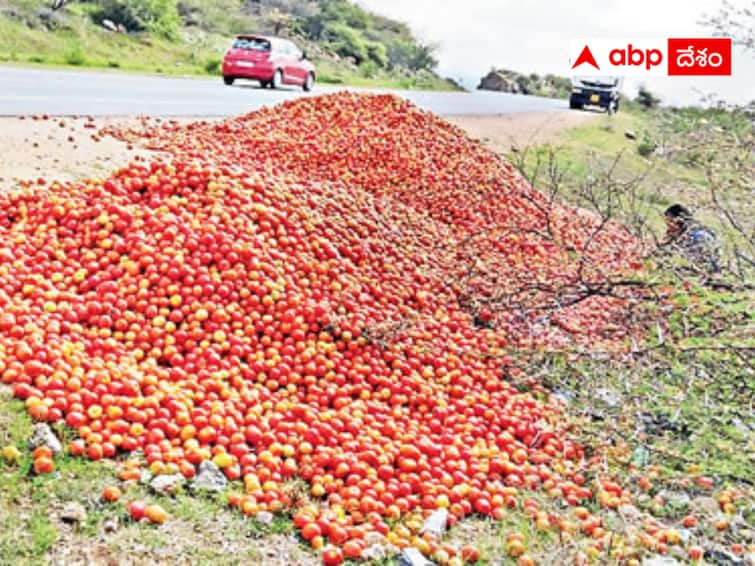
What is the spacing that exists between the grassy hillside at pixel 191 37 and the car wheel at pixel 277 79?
11.4 feet

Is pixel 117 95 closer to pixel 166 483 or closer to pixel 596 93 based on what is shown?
pixel 166 483

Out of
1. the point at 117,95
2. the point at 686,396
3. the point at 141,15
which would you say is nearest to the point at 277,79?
the point at 117,95

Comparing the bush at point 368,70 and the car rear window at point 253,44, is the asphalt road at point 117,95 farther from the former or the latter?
the bush at point 368,70

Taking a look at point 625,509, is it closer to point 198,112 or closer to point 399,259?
point 399,259

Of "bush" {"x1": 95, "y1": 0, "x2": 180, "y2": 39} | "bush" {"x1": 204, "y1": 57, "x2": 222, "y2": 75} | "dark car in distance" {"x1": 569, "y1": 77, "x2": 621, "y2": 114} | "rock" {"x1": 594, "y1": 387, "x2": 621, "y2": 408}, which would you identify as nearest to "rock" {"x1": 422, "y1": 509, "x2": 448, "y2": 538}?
"rock" {"x1": 594, "y1": 387, "x2": 621, "y2": 408}

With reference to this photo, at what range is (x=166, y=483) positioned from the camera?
378 cm

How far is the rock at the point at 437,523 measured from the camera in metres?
3.90

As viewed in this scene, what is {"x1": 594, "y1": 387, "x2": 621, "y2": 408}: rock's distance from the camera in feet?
17.6

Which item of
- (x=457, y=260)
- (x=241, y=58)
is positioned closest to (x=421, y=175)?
(x=457, y=260)

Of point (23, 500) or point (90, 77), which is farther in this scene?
point (90, 77)

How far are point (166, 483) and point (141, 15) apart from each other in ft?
99.1

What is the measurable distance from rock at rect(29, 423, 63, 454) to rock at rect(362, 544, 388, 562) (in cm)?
151

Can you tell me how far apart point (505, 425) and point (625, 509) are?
911mm

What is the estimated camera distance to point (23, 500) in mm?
3516
